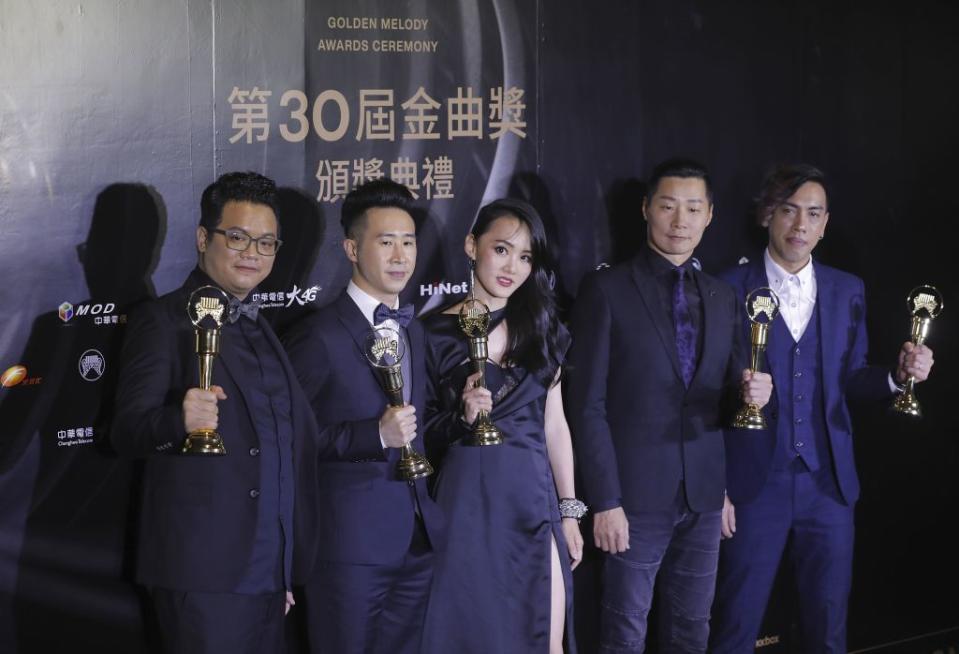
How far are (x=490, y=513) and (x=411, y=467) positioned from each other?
1.54 ft

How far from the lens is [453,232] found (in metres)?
4.76

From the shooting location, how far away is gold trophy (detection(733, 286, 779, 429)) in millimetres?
4203

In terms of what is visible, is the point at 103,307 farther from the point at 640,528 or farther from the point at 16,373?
the point at 640,528

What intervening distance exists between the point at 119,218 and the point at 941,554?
175 inches

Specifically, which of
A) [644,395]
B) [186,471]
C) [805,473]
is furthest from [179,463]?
[805,473]

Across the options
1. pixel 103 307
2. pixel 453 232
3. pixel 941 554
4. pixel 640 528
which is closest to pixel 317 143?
pixel 453 232

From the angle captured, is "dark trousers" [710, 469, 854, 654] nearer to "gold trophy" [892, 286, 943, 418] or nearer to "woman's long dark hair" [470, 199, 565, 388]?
"gold trophy" [892, 286, 943, 418]

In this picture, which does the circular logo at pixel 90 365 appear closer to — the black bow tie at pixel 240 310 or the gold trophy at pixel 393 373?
the black bow tie at pixel 240 310

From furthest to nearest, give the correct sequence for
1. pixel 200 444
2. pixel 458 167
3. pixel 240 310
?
pixel 458 167, pixel 240 310, pixel 200 444

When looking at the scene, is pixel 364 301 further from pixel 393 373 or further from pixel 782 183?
pixel 782 183

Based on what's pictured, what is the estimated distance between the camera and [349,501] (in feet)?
12.1

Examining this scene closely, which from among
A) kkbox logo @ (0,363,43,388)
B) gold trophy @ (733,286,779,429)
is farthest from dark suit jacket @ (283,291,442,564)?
gold trophy @ (733,286,779,429)

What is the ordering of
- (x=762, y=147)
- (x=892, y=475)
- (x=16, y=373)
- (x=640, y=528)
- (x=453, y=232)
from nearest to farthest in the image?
(x=16, y=373)
(x=640, y=528)
(x=453, y=232)
(x=762, y=147)
(x=892, y=475)

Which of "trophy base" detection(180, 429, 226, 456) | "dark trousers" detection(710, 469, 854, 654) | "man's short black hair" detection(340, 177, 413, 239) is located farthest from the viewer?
"dark trousers" detection(710, 469, 854, 654)
